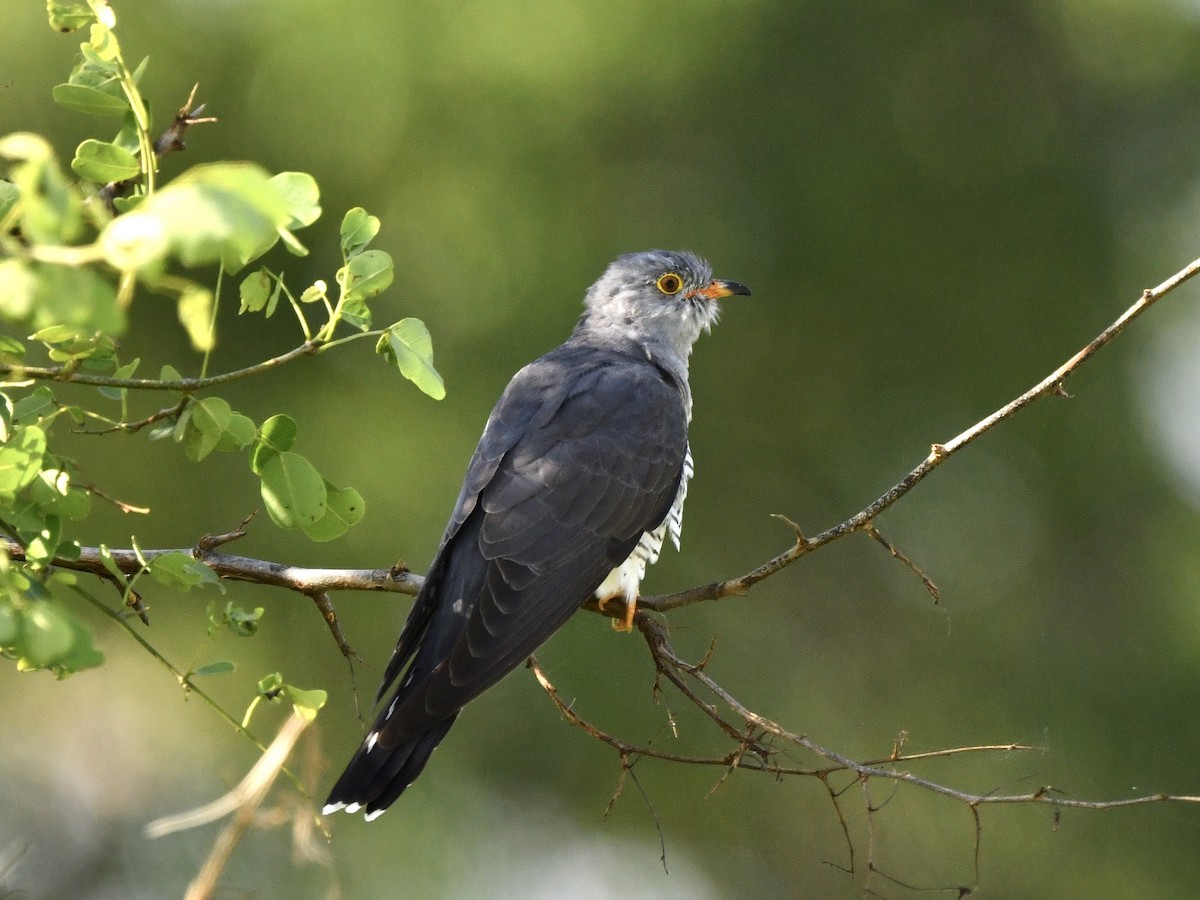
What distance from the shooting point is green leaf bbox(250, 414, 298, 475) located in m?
2.31

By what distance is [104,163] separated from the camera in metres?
2.00

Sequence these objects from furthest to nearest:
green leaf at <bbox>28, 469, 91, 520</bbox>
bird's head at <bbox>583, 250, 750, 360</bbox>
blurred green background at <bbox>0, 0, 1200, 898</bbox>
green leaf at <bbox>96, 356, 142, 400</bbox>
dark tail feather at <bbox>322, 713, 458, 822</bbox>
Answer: blurred green background at <bbox>0, 0, 1200, 898</bbox> → bird's head at <bbox>583, 250, 750, 360</bbox> → dark tail feather at <bbox>322, 713, 458, 822</bbox> → green leaf at <bbox>96, 356, 142, 400</bbox> → green leaf at <bbox>28, 469, 91, 520</bbox>

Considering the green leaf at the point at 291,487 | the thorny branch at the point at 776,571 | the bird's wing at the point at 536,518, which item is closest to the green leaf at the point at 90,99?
the green leaf at the point at 291,487

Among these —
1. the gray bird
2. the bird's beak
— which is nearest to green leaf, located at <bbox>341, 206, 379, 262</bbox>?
the gray bird

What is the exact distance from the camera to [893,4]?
11203 millimetres

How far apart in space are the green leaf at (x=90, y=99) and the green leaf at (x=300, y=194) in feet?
1.53

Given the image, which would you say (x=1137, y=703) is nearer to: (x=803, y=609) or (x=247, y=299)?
(x=803, y=609)

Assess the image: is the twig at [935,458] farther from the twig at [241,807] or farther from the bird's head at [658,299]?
the bird's head at [658,299]

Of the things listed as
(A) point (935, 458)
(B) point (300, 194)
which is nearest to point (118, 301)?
(B) point (300, 194)

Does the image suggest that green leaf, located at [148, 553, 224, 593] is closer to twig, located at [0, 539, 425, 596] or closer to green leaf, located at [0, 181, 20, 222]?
twig, located at [0, 539, 425, 596]

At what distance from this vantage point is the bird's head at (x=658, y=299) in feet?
17.0

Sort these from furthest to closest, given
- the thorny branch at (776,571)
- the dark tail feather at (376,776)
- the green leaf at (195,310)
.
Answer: the dark tail feather at (376,776) → the thorny branch at (776,571) → the green leaf at (195,310)

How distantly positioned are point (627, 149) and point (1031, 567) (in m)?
4.55

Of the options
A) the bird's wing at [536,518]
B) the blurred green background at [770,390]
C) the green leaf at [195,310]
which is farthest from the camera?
the blurred green background at [770,390]
